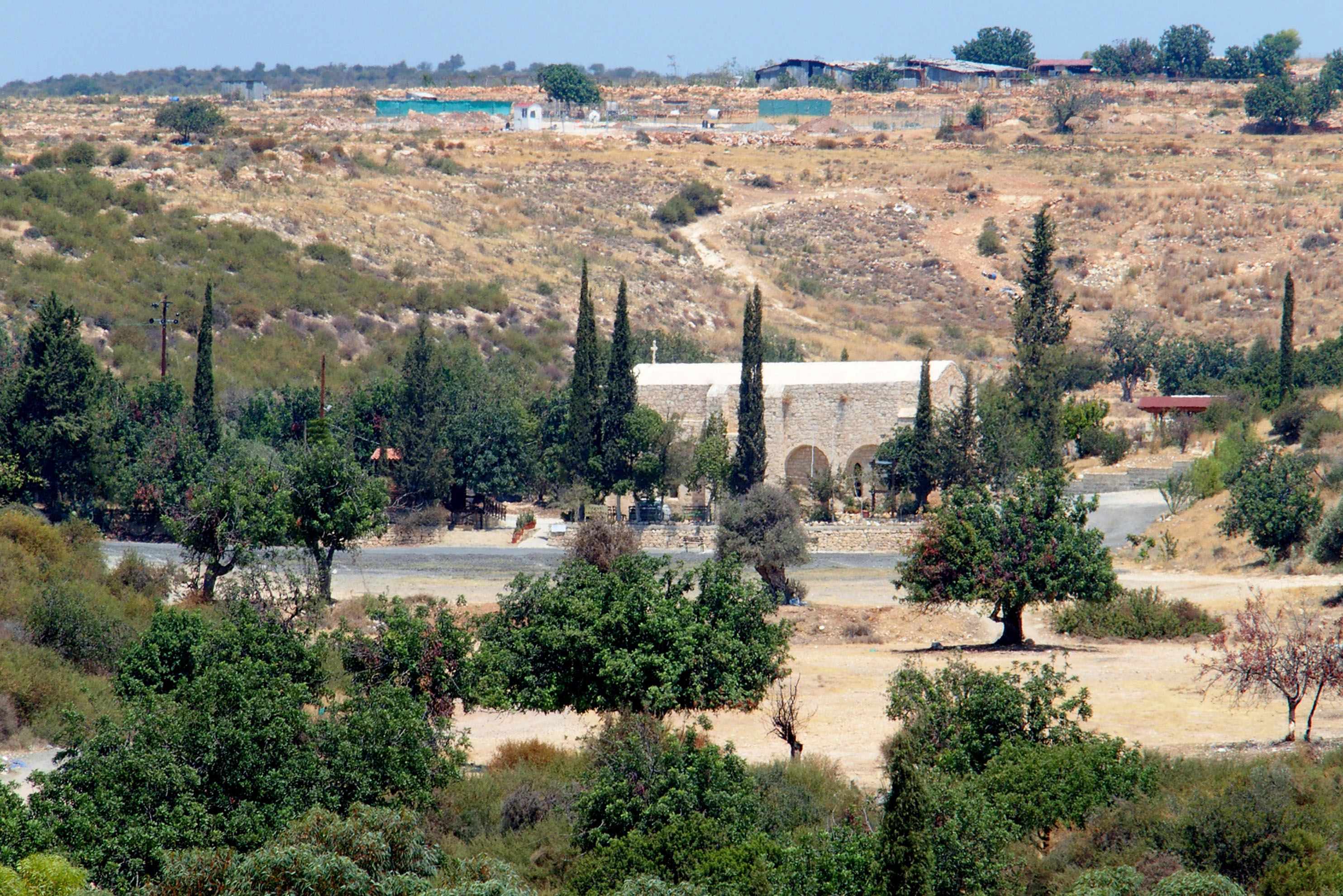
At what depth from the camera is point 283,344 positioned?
58844 millimetres

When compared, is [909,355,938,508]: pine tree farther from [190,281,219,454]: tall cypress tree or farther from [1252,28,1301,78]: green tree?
[1252,28,1301,78]: green tree

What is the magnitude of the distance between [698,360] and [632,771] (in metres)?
44.1

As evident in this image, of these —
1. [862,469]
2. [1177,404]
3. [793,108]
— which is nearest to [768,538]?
[862,469]

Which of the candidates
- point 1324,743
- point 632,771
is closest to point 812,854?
point 632,771

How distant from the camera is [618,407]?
42.9 m

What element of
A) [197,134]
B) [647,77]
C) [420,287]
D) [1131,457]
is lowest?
[1131,457]

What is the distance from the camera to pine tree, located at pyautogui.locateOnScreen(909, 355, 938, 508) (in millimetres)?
41781

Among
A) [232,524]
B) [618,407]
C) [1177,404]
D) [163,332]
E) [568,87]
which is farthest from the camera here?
[568,87]

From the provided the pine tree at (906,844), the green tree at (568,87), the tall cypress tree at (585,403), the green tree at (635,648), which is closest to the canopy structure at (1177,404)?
the tall cypress tree at (585,403)

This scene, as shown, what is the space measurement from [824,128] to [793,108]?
9362 mm

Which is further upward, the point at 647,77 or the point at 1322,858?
the point at 647,77

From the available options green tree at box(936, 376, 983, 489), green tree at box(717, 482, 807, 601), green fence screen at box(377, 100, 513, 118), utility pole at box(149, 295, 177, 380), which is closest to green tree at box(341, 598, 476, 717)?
green tree at box(717, 482, 807, 601)

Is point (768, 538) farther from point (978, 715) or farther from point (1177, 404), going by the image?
point (1177, 404)

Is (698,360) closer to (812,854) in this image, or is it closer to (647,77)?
(812,854)
